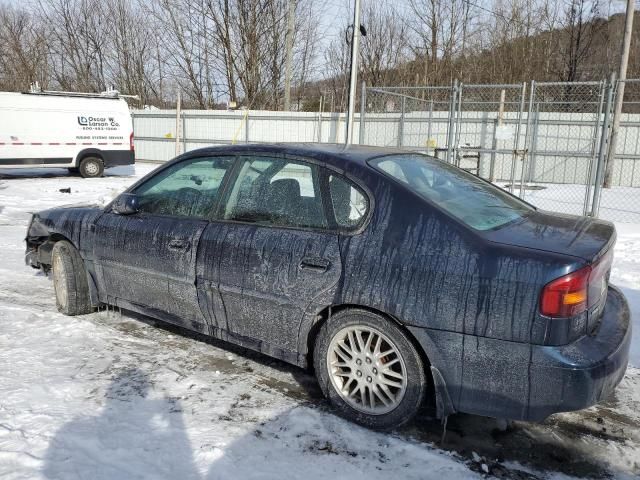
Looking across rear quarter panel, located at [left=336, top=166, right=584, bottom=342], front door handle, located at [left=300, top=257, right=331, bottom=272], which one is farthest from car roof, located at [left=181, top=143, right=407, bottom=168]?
front door handle, located at [left=300, top=257, right=331, bottom=272]

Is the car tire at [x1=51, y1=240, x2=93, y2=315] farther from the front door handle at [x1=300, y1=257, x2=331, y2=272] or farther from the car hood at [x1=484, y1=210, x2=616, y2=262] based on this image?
the car hood at [x1=484, y1=210, x2=616, y2=262]

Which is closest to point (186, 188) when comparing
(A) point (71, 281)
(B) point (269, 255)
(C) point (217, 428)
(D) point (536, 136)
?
(B) point (269, 255)

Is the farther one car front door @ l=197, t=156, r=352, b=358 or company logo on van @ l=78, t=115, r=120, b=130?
company logo on van @ l=78, t=115, r=120, b=130

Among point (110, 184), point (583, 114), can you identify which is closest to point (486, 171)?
point (583, 114)

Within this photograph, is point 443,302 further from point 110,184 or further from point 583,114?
point 583,114

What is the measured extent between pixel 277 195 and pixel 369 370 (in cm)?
122

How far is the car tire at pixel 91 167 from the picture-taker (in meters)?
16.5

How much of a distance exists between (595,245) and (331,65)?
86.7 feet

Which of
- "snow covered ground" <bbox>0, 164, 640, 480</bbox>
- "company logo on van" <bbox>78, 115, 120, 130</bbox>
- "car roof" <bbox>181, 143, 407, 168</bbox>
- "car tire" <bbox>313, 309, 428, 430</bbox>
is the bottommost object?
"snow covered ground" <bbox>0, 164, 640, 480</bbox>

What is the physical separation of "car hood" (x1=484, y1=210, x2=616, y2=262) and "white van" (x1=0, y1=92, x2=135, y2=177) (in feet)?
50.9

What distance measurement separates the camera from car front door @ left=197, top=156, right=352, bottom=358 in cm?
311

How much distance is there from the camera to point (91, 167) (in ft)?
54.7

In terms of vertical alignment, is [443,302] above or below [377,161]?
below

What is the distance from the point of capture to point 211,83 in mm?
28453
